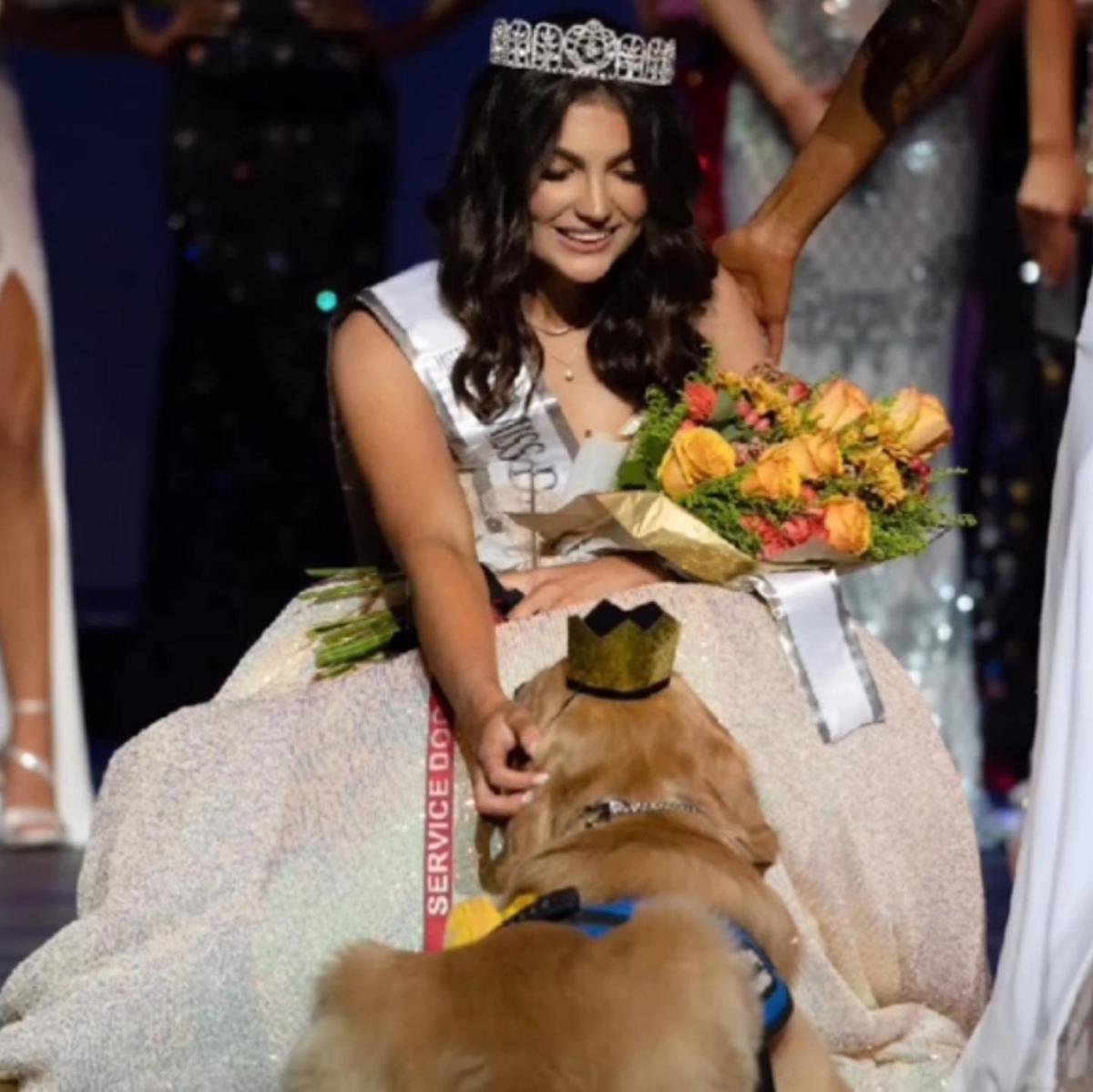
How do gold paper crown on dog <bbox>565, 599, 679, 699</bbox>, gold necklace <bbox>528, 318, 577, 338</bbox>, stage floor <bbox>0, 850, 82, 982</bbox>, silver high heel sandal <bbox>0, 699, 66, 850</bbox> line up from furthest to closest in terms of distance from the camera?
silver high heel sandal <bbox>0, 699, 66, 850</bbox>
stage floor <bbox>0, 850, 82, 982</bbox>
gold necklace <bbox>528, 318, 577, 338</bbox>
gold paper crown on dog <bbox>565, 599, 679, 699</bbox>

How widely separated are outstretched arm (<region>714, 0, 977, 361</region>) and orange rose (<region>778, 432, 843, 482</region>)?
0.50m

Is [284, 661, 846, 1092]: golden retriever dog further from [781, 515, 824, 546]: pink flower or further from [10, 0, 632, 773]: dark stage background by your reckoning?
[10, 0, 632, 773]: dark stage background

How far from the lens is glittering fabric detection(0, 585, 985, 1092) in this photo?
12.6 ft

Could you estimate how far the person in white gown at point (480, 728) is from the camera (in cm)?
387

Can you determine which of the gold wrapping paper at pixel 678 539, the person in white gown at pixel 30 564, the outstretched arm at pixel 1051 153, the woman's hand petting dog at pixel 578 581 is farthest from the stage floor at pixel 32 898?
the outstretched arm at pixel 1051 153

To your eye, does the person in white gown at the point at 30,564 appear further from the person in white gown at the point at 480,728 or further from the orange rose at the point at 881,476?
the orange rose at the point at 881,476

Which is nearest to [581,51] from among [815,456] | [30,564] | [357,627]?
[815,456]

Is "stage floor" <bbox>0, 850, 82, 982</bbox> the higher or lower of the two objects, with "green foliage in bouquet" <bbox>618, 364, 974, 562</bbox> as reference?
lower

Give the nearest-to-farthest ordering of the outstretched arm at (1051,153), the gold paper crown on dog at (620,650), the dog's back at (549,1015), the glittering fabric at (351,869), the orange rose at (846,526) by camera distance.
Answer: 1. the dog's back at (549,1015)
2. the gold paper crown on dog at (620,650)
3. the glittering fabric at (351,869)
4. the orange rose at (846,526)
5. the outstretched arm at (1051,153)

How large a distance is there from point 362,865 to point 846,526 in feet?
2.36

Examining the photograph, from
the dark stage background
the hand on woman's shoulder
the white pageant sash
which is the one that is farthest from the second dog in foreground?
the dark stage background

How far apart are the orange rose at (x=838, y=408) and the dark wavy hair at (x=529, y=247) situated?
300mm

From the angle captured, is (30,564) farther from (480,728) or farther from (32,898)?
(480,728)

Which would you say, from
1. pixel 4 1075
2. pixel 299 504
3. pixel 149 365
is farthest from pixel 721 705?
pixel 149 365
